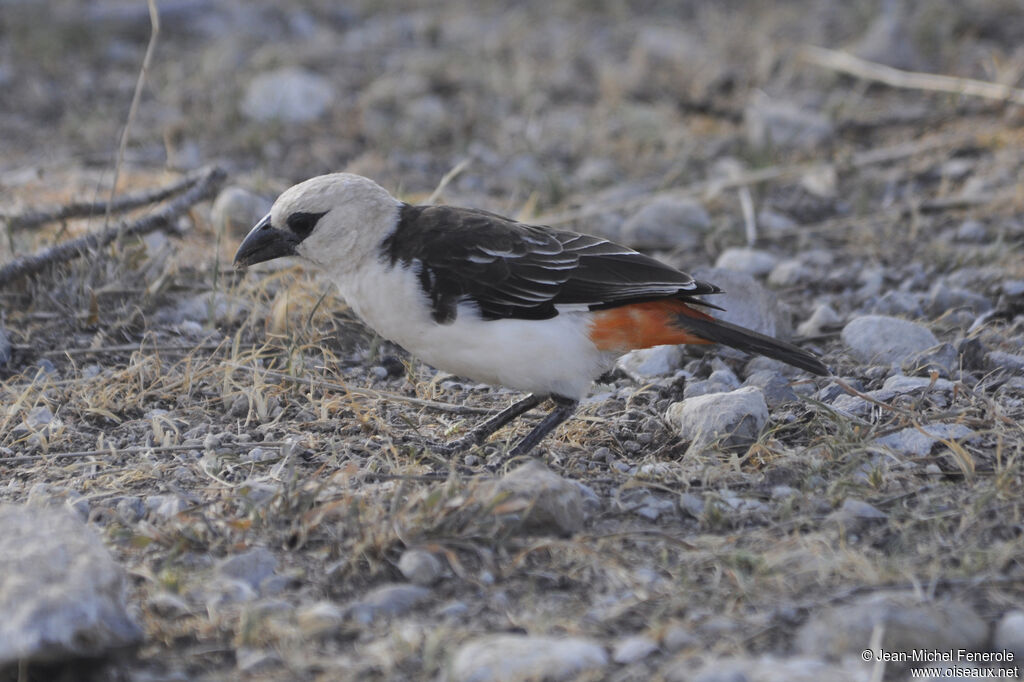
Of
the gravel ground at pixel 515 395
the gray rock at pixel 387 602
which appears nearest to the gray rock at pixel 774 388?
the gravel ground at pixel 515 395

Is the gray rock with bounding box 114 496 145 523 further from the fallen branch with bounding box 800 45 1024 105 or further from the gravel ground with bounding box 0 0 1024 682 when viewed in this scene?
the fallen branch with bounding box 800 45 1024 105

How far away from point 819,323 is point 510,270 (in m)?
1.78

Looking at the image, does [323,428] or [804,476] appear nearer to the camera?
[804,476]

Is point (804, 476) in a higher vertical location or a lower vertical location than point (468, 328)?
lower

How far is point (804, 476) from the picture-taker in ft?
12.1

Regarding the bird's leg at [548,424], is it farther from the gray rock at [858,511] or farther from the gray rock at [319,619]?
the gray rock at [319,619]

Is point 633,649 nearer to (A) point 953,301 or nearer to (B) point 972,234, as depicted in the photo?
(A) point 953,301

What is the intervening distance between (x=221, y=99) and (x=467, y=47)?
218cm

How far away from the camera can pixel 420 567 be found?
3.09 m

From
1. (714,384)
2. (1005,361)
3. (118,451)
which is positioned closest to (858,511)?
(714,384)

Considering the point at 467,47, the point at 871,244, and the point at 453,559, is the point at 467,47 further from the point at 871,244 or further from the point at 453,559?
the point at 453,559

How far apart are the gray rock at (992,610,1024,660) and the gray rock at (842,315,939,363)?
1965mm

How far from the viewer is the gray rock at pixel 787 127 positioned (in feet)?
24.7

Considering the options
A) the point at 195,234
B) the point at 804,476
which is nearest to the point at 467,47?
the point at 195,234
